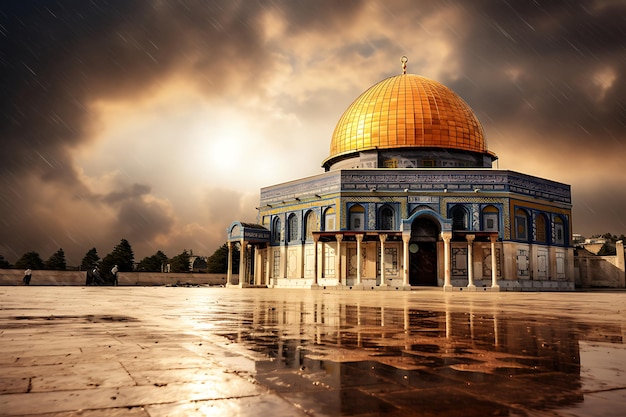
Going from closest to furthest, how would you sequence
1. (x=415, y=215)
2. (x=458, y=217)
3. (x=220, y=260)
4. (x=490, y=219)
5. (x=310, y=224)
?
(x=415, y=215)
(x=490, y=219)
(x=458, y=217)
(x=310, y=224)
(x=220, y=260)

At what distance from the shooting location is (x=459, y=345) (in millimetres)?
4355

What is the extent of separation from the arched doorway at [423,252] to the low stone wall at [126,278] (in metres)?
17.3

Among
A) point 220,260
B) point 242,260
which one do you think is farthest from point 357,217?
point 220,260

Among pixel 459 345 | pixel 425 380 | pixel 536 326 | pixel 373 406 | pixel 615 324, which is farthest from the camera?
pixel 615 324

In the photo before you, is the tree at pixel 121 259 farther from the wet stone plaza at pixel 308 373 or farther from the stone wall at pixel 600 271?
the wet stone plaza at pixel 308 373

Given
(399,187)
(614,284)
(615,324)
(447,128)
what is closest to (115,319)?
(615,324)

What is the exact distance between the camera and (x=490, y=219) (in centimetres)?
3409

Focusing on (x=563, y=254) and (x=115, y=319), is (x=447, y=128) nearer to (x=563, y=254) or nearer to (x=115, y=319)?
(x=563, y=254)

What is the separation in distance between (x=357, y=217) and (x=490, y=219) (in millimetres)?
8858

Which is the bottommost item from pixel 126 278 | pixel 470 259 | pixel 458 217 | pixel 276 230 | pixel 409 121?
pixel 126 278

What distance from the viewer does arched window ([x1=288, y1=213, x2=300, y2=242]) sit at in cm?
3822

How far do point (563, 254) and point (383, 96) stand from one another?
58.6 feet

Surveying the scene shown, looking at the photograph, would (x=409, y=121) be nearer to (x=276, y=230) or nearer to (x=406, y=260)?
(x=406, y=260)

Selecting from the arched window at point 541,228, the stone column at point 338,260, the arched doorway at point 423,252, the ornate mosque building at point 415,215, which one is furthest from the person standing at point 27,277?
the arched window at point 541,228
